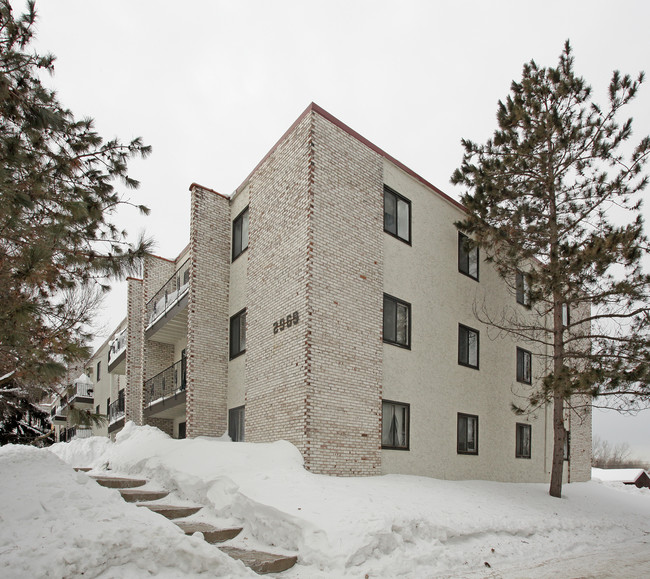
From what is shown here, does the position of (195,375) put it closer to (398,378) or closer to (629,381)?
(398,378)

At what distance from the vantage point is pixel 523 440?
716 inches

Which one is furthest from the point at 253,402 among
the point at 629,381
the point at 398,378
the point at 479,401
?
the point at 629,381

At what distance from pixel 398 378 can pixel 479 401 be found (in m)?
4.23

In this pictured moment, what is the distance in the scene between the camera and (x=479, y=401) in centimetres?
1609

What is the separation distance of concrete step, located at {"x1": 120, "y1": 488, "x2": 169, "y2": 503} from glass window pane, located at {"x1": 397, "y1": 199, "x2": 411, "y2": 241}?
27.6 feet

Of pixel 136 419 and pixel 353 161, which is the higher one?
pixel 353 161

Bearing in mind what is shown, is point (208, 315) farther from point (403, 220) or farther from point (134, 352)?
point (134, 352)

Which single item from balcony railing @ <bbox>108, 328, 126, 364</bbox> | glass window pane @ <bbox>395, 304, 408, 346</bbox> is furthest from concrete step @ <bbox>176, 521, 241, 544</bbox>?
balcony railing @ <bbox>108, 328, 126, 364</bbox>

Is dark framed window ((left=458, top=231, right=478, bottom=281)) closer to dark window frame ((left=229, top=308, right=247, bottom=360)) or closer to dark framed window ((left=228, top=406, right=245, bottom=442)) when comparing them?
dark window frame ((left=229, top=308, right=247, bottom=360))

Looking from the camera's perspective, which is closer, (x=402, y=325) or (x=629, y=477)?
(x=402, y=325)

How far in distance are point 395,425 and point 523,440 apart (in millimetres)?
7430

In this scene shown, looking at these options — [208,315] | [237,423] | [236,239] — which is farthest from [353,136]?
[237,423]

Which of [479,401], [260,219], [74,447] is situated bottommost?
[74,447]

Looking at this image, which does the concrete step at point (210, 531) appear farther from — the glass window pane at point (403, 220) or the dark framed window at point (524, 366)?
the dark framed window at point (524, 366)
